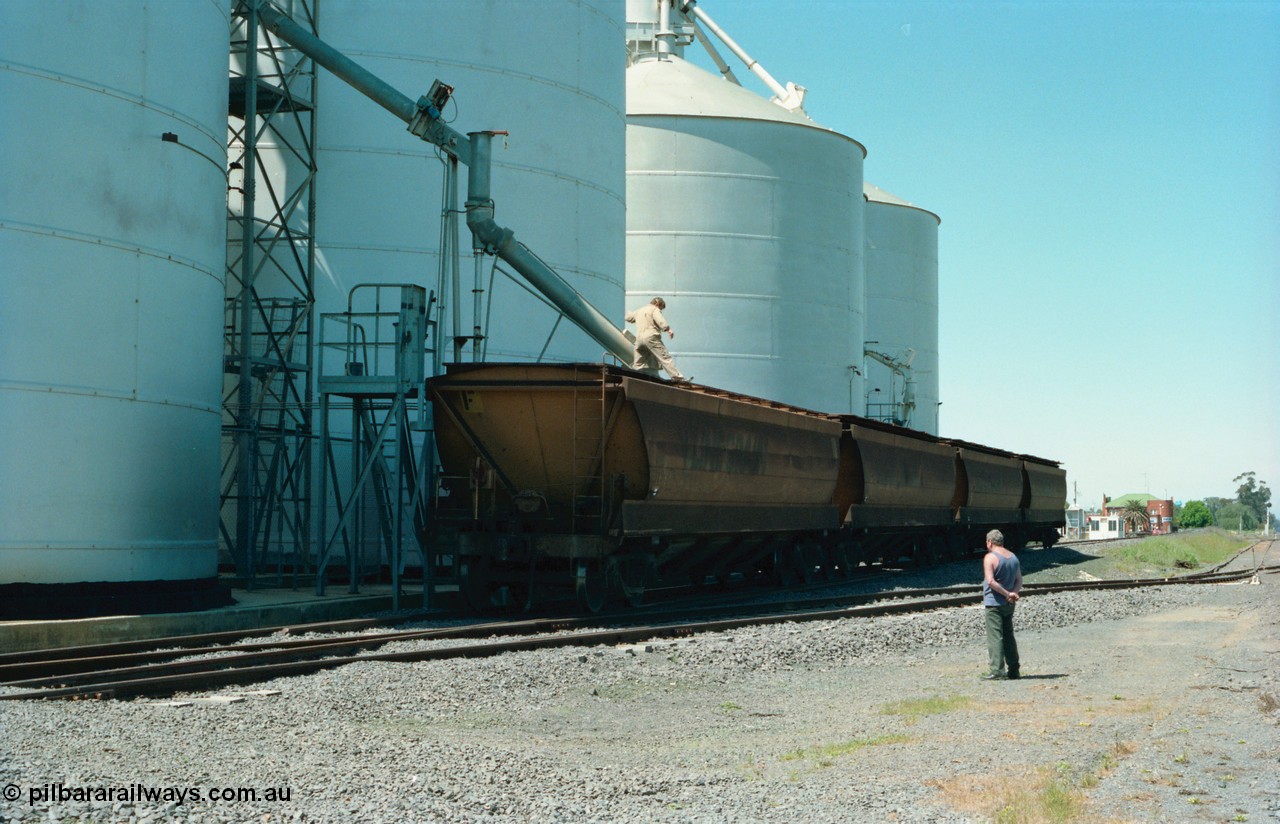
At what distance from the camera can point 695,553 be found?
820 inches

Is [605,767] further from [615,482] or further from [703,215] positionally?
[703,215]

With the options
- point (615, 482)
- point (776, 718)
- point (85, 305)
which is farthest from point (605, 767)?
point (85, 305)

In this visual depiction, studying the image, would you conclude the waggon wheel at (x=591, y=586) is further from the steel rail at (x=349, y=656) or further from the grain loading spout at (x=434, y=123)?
the grain loading spout at (x=434, y=123)

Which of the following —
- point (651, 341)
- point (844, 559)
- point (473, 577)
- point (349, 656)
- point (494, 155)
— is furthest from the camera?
point (494, 155)

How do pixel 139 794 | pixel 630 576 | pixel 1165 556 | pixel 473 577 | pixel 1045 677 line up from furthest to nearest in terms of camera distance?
pixel 1165 556 < pixel 630 576 < pixel 473 577 < pixel 1045 677 < pixel 139 794

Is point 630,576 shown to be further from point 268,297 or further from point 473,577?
point 268,297

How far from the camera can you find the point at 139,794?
6.88 metres

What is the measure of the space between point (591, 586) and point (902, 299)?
42397 mm

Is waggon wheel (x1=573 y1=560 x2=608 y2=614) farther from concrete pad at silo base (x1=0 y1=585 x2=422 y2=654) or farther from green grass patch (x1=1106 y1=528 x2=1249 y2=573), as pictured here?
green grass patch (x1=1106 y1=528 x2=1249 y2=573)

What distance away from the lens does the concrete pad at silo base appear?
48.5 ft

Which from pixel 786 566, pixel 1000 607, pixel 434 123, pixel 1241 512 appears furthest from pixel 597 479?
pixel 1241 512

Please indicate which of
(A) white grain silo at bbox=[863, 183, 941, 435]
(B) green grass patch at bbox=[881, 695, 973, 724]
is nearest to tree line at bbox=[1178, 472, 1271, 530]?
(A) white grain silo at bbox=[863, 183, 941, 435]

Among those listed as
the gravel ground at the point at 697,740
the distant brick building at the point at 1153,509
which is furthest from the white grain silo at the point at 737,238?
the distant brick building at the point at 1153,509

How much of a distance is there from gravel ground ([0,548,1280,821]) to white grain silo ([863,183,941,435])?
4106 cm
